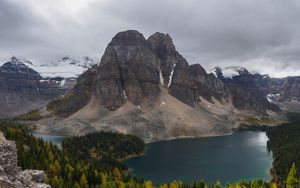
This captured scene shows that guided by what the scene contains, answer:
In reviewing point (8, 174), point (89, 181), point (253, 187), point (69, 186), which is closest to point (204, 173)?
point (253, 187)

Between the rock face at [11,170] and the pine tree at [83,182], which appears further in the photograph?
the pine tree at [83,182]

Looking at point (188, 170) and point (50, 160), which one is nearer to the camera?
point (50, 160)

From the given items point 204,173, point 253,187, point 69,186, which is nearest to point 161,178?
point 204,173

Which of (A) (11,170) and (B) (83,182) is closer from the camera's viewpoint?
(A) (11,170)

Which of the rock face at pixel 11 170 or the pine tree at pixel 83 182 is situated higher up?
the rock face at pixel 11 170

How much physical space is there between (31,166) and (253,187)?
6240 cm

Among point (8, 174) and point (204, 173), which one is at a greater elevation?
point (8, 174)

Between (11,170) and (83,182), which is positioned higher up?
(11,170)

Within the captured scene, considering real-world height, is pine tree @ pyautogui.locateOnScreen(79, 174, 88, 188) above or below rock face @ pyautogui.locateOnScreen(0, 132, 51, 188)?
below

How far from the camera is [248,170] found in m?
188

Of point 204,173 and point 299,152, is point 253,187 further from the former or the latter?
point 299,152

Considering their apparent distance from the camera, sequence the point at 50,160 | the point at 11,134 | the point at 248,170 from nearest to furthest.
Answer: the point at 50,160 < the point at 11,134 < the point at 248,170

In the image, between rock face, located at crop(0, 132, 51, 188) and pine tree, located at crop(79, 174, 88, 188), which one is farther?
pine tree, located at crop(79, 174, 88, 188)

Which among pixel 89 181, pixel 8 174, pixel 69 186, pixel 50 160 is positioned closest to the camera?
pixel 8 174
